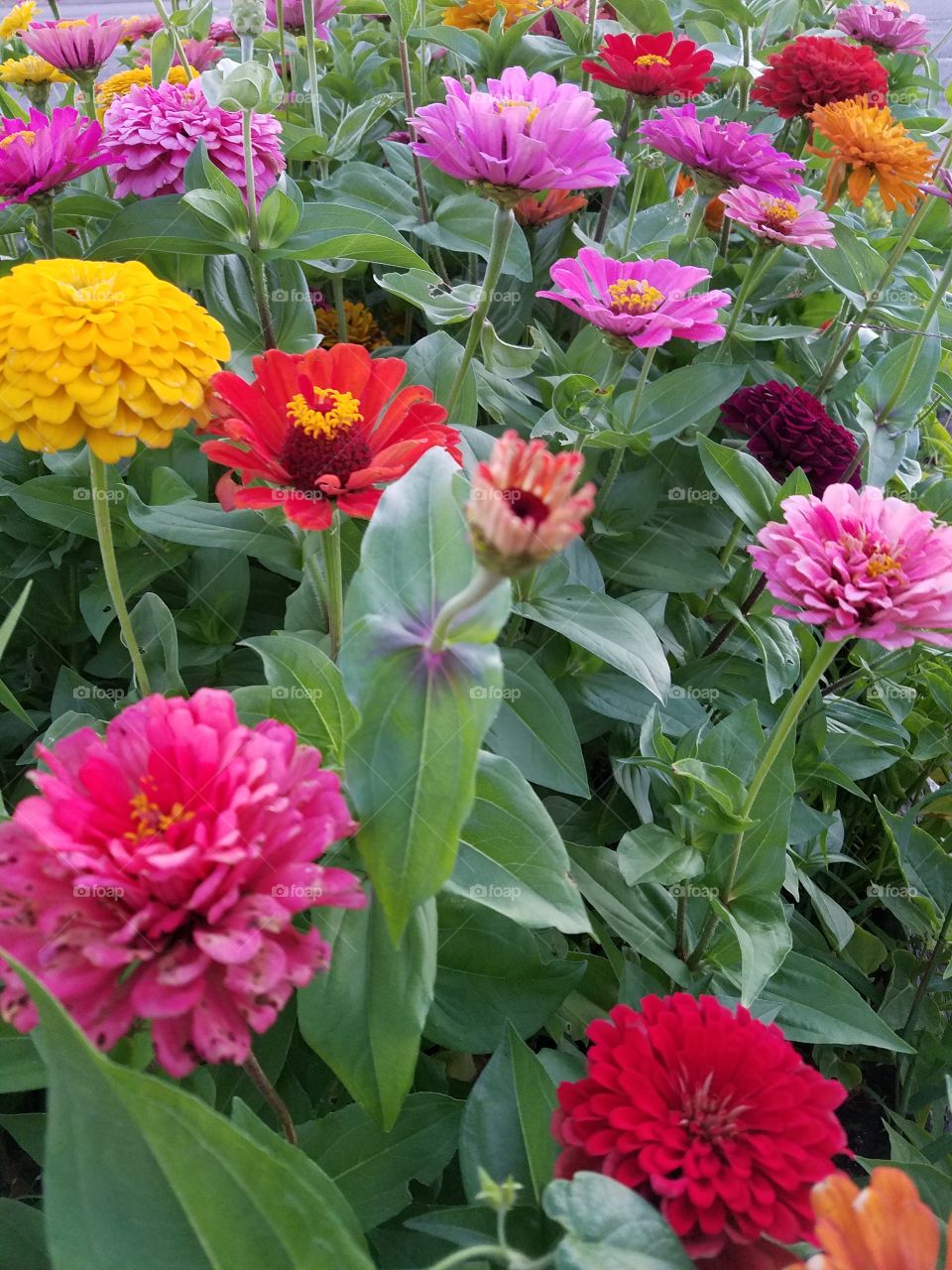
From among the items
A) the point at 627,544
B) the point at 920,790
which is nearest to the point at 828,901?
the point at 920,790

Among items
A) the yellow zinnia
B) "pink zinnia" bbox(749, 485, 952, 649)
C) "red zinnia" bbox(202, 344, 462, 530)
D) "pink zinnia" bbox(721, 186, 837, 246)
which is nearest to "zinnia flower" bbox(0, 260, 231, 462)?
"red zinnia" bbox(202, 344, 462, 530)

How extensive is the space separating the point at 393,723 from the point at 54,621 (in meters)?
0.57

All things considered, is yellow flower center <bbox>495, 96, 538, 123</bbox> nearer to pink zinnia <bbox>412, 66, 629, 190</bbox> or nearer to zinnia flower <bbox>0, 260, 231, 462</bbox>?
pink zinnia <bbox>412, 66, 629, 190</bbox>

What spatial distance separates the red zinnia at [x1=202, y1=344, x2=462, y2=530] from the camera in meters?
0.51

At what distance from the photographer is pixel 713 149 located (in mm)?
870

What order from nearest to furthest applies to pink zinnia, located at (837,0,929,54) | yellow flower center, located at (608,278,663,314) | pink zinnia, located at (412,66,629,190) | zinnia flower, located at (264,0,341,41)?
pink zinnia, located at (412,66,629,190) → yellow flower center, located at (608,278,663,314) → zinnia flower, located at (264,0,341,41) → pink zinnia, located at (837,0,929,54)

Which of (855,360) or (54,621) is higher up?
(855,360)

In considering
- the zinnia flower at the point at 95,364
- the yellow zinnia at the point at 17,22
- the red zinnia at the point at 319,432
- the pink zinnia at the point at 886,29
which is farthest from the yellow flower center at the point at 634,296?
the yellow zinnia at the point at 17,22

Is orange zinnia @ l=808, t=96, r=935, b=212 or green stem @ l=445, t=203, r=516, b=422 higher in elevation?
orange zinnia @ l=808, t=96, r=935, b=212

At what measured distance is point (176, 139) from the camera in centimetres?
75

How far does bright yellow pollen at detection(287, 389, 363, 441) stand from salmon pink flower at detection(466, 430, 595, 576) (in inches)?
10.0

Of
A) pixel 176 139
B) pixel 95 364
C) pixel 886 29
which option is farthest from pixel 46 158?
pixel 886 29

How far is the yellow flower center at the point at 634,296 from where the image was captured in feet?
2.41

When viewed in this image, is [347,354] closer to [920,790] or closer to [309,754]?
[309,754]
